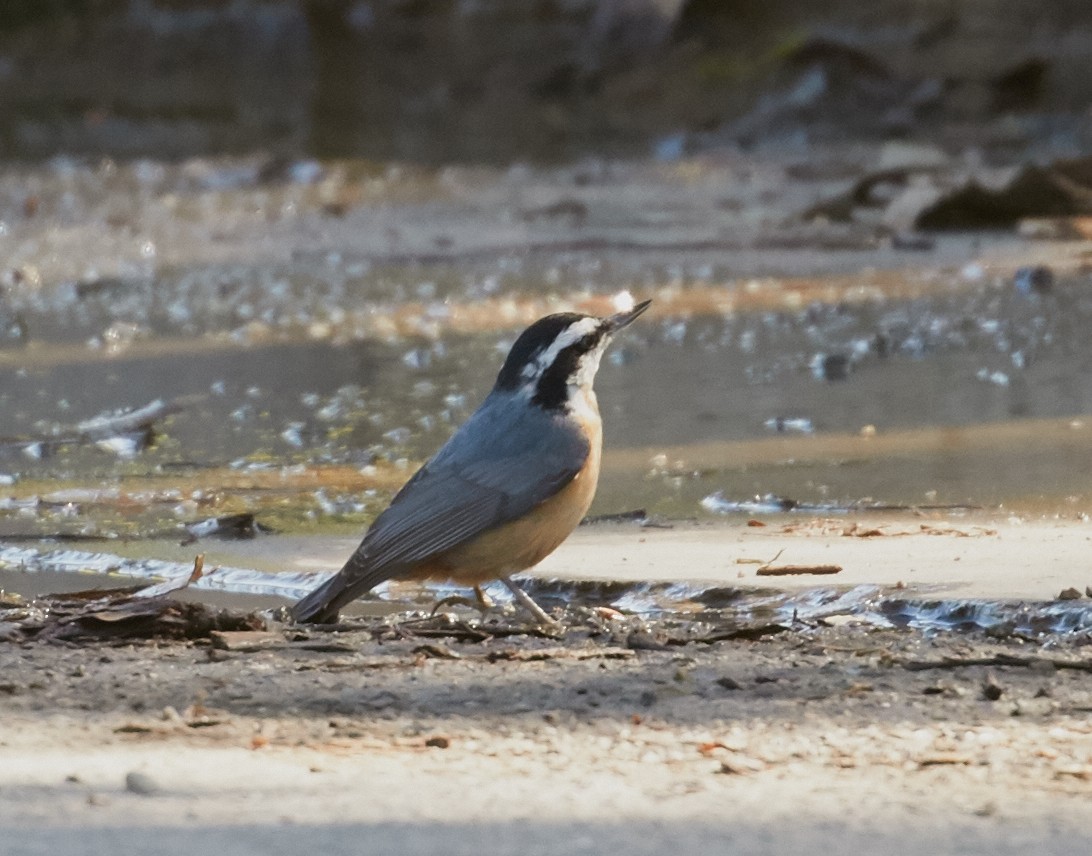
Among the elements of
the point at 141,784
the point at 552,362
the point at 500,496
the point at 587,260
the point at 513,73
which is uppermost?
the point at 513,73

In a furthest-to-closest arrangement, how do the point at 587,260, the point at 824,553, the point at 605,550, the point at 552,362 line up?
the point at 587,260 < the point at 605,550 < the point at 824,553 < the point at 552,362

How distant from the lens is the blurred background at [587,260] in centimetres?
Result: 689

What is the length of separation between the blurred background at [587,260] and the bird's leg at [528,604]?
3.46 feet

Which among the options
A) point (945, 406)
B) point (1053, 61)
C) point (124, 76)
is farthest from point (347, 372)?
point (124, 76)

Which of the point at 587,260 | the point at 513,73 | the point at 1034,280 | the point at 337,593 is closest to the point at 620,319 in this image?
the point at 337,593

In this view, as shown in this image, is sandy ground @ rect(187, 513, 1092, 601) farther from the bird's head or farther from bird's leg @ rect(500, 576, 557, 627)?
the bird's head

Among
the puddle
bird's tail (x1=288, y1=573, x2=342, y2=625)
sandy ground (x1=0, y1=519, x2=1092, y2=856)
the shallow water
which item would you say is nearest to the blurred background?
the shallow water

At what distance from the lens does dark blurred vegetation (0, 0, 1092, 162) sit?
1891cm

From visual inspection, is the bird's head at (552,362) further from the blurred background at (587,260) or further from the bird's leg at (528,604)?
the blurred background at (587,260)

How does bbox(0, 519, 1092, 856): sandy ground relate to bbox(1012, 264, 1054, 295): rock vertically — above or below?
below

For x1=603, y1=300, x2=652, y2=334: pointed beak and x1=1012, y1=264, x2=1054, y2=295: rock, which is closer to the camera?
x1=603, y1=300, x2=652, y2=334: pointed beak

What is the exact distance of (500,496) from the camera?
199 inches

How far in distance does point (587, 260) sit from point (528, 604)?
7.22 m

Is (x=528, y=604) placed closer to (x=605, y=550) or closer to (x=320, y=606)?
(x=320, y=606)
